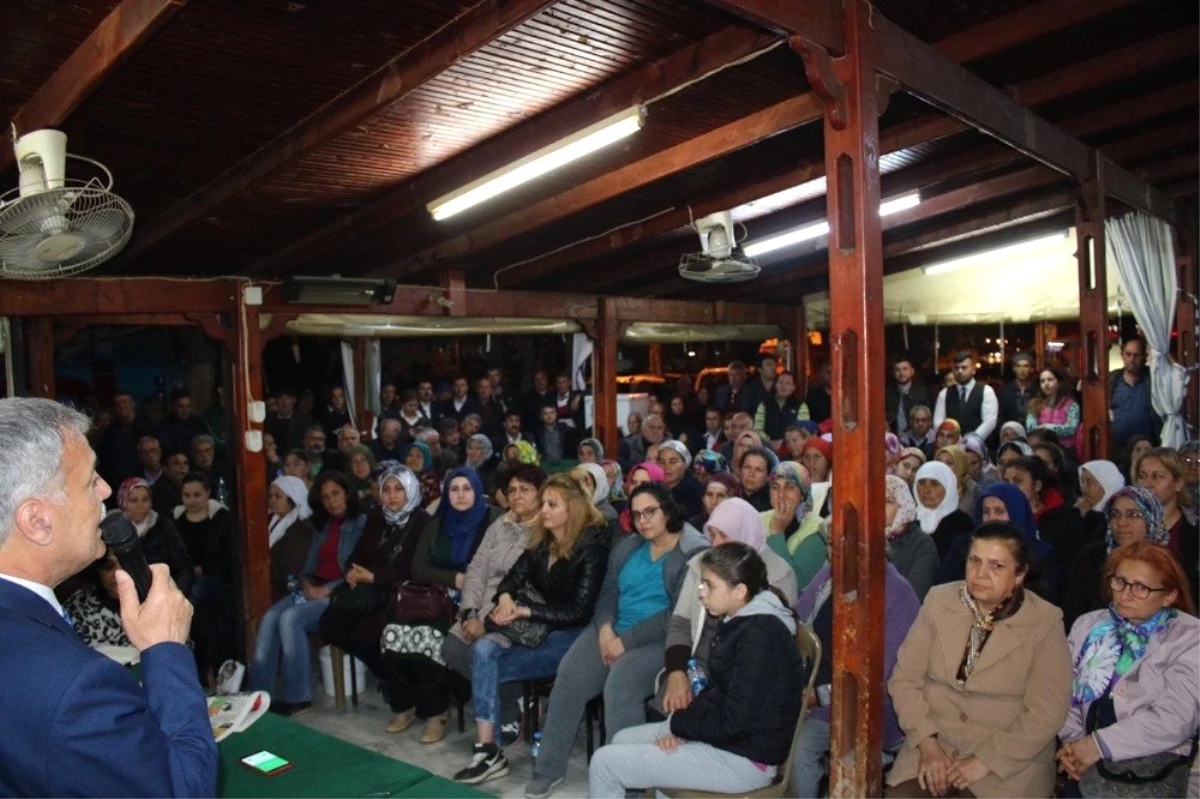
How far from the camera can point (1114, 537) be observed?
3.87 m

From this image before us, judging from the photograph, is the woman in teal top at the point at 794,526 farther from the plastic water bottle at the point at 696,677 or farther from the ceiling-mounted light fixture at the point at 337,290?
the ceiling-mounted light fixture at the point at 337,290

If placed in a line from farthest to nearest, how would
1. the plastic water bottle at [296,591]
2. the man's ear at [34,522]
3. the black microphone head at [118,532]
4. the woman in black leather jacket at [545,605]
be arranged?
the plastic water bottle at [296,591] < the woman in black leather jacket at [545,605] < the black microphone head at [118,532] < the man's ear at [34,522]

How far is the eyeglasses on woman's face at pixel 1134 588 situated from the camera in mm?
2955

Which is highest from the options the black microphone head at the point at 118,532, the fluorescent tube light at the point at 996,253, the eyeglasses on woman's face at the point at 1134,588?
the fluorescent tube light at the point at 996,253

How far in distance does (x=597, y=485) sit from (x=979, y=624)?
327cm

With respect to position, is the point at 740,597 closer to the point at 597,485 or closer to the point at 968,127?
the point at 597,485

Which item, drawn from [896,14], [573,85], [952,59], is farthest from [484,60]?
[952,59]

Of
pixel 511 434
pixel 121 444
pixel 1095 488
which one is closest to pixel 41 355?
pixel 121 444

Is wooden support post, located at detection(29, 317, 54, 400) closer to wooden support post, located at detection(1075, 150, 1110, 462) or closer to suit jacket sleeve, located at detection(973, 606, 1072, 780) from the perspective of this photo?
suit jacket sleeve, located at detection(973, 606, 1072, 780)

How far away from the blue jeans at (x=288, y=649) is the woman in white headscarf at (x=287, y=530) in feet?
1.33

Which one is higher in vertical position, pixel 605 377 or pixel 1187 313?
pixel 1187 313

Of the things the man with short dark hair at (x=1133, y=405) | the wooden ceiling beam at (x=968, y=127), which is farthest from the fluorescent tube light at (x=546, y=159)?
the man with short dark hair at (x=1133, y=405)

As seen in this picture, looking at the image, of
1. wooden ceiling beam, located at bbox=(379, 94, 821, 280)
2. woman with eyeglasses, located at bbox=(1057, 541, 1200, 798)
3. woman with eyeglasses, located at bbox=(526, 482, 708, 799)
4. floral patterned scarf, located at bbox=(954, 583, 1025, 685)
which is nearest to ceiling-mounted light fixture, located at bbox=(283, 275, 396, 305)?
wooden ceiling beam, located at bbox=(379, 94, 821, 280)

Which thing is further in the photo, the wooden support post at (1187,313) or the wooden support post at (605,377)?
the wooden support post at (605,377)
